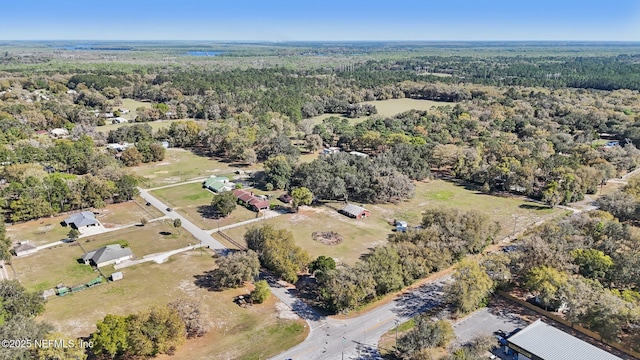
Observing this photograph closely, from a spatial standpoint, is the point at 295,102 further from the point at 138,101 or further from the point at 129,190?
the point at 129,190

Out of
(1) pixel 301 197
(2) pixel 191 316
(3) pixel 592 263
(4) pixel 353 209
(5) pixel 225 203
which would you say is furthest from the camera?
(1) pixel 301 197

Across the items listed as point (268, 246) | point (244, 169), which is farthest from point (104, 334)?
point (244, 169)

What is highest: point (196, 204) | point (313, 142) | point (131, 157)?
point (313, 142)

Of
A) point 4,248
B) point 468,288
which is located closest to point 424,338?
point 468,288

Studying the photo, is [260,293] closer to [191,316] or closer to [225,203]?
[191,316]

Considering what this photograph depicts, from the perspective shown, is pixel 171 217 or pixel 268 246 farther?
pixel 171 217

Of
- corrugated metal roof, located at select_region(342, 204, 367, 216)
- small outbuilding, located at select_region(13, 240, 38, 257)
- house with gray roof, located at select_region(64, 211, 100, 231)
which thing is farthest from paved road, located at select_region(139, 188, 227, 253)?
corrugated metal roof, located at select_region(342, 204, 367, 216)

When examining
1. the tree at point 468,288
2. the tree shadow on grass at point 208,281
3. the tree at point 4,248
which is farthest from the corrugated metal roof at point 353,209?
the tree at point 4,248
